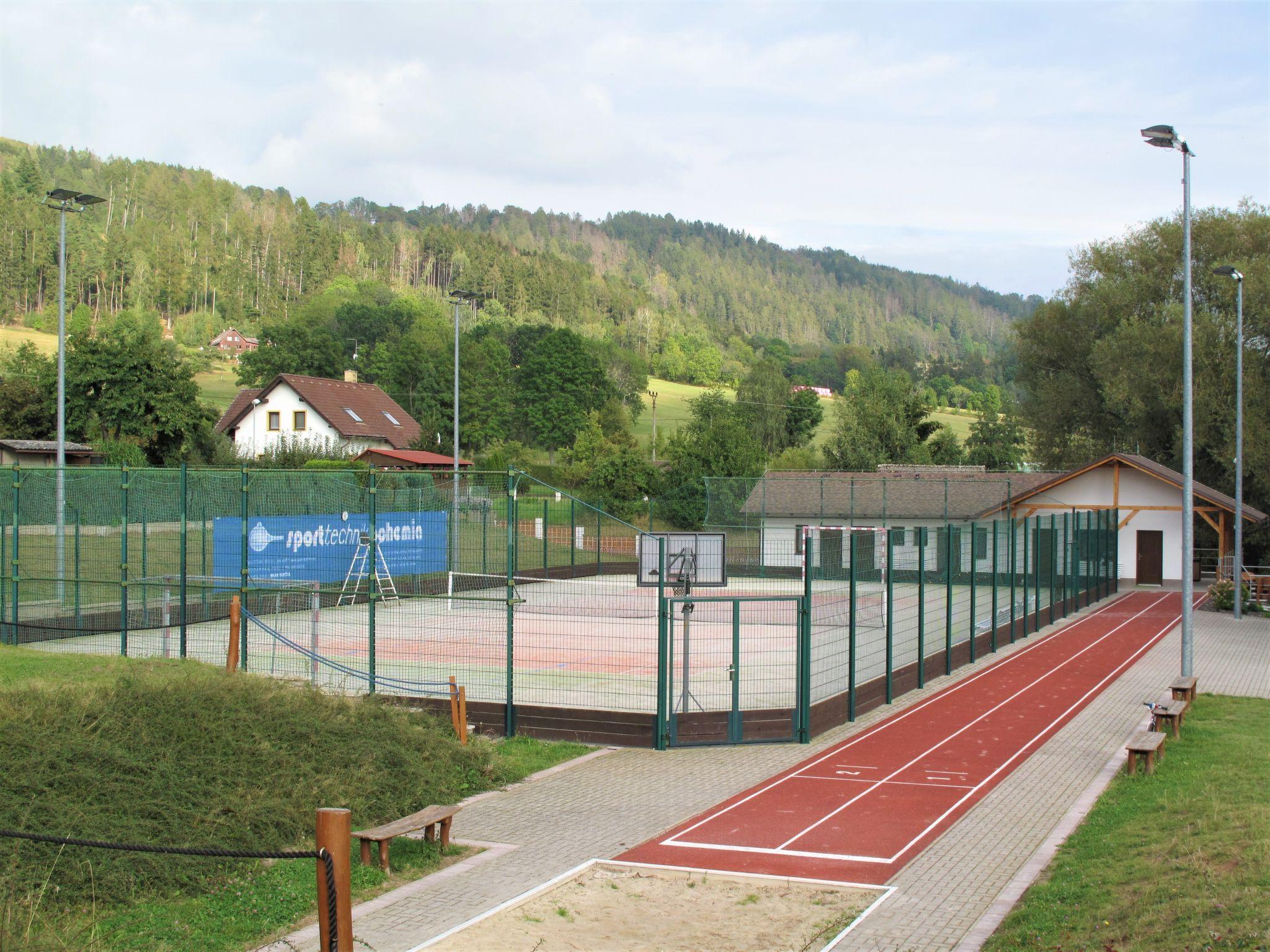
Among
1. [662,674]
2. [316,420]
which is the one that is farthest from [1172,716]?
[316,420]

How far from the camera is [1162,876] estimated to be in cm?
791

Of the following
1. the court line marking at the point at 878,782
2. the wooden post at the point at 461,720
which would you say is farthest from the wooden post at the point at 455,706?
the court line marking at the point at 878,782

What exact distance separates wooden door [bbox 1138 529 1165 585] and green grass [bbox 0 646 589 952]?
114 ft

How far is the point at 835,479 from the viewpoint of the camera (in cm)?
4869

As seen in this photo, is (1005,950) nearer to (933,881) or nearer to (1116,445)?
(933,881)

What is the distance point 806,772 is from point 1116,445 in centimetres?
4800

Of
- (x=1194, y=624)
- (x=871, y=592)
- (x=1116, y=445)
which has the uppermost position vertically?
(x=1116, y=445)

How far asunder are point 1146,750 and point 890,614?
213 inches

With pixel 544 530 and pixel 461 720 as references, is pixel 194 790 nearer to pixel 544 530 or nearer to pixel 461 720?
pixel 461 720

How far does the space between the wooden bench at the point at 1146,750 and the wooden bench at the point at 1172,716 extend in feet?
4.57

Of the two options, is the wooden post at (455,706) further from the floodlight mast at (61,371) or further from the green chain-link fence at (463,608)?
the floodlight mast at (61,371)

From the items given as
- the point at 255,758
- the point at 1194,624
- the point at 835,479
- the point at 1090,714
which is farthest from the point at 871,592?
the point at 835,479

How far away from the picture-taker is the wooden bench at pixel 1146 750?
12516 millimetres

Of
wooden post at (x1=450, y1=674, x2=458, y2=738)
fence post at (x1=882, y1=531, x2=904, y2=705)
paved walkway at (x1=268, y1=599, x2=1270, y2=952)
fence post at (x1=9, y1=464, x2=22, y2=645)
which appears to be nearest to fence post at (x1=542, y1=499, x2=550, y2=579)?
fence post at (x1=9, y1=464, x2=22, y2=645)
